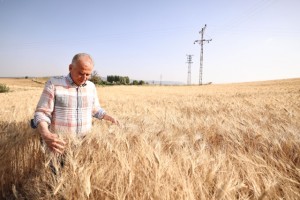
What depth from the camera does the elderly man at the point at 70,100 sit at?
231 centimetres

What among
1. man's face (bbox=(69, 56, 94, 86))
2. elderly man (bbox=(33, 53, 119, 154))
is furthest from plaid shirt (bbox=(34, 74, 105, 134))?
man's face (bbox=(69, 56, 94, 86))

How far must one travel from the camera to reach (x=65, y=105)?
2.42 m

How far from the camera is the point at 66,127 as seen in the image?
2422mm

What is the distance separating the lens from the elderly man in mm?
2309

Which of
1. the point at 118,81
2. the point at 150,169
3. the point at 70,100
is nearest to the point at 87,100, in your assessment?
the point at 70,100

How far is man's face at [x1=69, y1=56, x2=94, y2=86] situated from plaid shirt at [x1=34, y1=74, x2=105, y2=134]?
4.2 inches

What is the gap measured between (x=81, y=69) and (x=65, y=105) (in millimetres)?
422

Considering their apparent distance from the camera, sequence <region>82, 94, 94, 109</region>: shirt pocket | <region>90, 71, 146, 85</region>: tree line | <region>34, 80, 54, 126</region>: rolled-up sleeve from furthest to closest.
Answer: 1. <region>90, 71, 146, 85</region>: tree line
2. <region>82, 94, 94, 109</region>: shirt pocket
3. <region>34, 80, 54, 126</region>: rolled-up sleeve

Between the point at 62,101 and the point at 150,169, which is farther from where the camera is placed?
the point at 62,101

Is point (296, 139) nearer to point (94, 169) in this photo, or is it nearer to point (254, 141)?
point (254, 141)

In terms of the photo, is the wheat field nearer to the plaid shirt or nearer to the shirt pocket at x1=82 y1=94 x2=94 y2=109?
the plaid shirt

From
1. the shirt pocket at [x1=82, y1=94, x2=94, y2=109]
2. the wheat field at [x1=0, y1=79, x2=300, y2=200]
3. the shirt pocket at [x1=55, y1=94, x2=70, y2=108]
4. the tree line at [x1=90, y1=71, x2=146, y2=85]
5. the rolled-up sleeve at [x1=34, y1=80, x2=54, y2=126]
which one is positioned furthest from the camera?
Result: the tree line at [x1=90, y1=71, x2=146, y2=85]

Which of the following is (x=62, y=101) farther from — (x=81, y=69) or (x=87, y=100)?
(x=81, y=69)

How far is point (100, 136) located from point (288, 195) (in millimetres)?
1363
